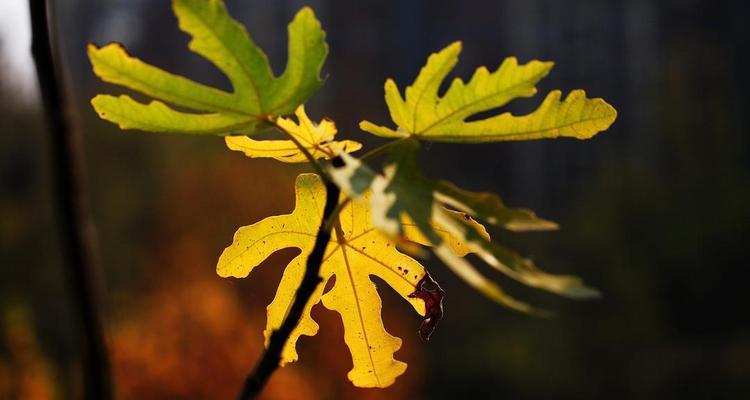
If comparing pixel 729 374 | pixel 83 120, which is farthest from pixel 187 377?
pixel 83 120

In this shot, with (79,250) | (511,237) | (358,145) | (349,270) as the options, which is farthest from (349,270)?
(511,237)

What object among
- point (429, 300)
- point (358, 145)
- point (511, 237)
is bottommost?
point (511, 237)

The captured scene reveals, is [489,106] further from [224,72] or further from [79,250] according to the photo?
[79,250]

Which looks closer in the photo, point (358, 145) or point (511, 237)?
point (358, 145)

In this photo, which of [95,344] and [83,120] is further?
[83,120]

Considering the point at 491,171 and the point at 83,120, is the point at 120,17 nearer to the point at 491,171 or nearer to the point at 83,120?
the point at 83,120

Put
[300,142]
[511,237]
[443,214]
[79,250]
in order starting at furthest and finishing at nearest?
[511,237] < [79,250] < [300,142] < [443,214]

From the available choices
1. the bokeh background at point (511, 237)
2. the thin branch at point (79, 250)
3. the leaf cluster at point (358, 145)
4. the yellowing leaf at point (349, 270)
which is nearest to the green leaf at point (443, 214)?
the leaf cluster at point (358, 145)
